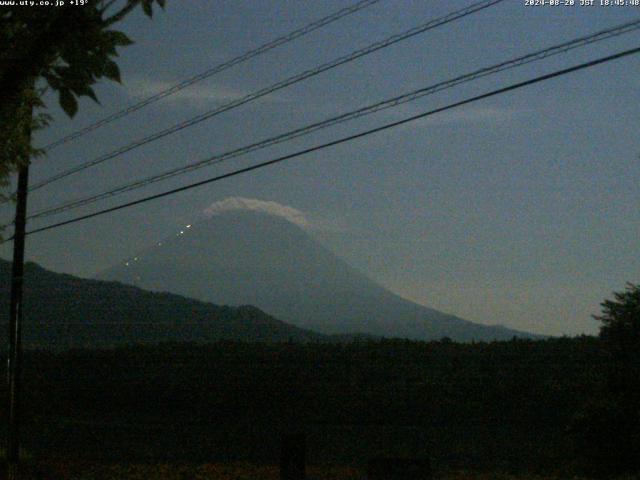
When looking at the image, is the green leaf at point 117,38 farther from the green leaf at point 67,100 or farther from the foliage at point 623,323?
the foliage at point 623,323

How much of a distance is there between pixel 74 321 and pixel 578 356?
95770mm


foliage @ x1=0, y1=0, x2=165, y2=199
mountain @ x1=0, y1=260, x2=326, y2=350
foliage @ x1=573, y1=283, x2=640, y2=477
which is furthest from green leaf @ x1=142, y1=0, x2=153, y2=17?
mountain @ x1=0, y1=260, x2=326, y2=350

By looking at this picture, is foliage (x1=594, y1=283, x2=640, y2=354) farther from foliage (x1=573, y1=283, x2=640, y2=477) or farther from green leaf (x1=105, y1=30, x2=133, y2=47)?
green leaf (x1=105, y1=30, x2=133, y2=47)

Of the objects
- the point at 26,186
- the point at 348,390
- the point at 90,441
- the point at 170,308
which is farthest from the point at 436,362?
the point at 170,308

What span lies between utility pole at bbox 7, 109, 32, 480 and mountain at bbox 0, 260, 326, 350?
79130mm

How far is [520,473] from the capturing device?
17.1m

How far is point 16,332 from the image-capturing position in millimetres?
17891

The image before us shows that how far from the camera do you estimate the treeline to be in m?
23.0

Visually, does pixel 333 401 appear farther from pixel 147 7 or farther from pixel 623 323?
pixel 147 7

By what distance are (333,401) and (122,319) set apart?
83.2 m

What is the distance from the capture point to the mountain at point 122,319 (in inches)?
4087

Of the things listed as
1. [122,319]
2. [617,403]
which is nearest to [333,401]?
[617,403]

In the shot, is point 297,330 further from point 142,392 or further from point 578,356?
point 578,356

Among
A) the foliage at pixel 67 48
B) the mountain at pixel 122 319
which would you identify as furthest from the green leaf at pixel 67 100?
the mountain at pixel 122 319
